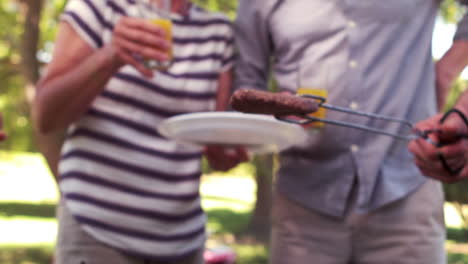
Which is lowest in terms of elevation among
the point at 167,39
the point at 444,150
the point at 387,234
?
the point at 387,234

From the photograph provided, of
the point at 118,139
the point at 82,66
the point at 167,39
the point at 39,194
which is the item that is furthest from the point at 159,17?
the point at 39,194

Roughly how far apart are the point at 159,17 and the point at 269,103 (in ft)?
4.00

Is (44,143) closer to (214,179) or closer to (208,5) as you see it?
(208,5)

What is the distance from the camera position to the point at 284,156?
7.89 feet

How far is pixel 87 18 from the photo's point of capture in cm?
214

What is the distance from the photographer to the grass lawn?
11.5m

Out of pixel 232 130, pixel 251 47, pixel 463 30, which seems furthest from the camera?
pixel 251 47

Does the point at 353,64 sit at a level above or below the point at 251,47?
below

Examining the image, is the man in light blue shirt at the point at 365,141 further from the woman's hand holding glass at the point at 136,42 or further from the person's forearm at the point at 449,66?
the woman's hand holding glass at the point at 136,42

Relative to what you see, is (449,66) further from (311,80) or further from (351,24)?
(311,80)

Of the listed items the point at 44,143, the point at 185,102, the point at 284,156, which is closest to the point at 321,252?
the point at 284,156

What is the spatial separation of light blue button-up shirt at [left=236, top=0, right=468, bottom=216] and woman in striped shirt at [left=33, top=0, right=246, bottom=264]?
1.57 feet

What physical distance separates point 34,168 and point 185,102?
1087 inches

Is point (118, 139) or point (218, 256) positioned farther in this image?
point (218, 256)
